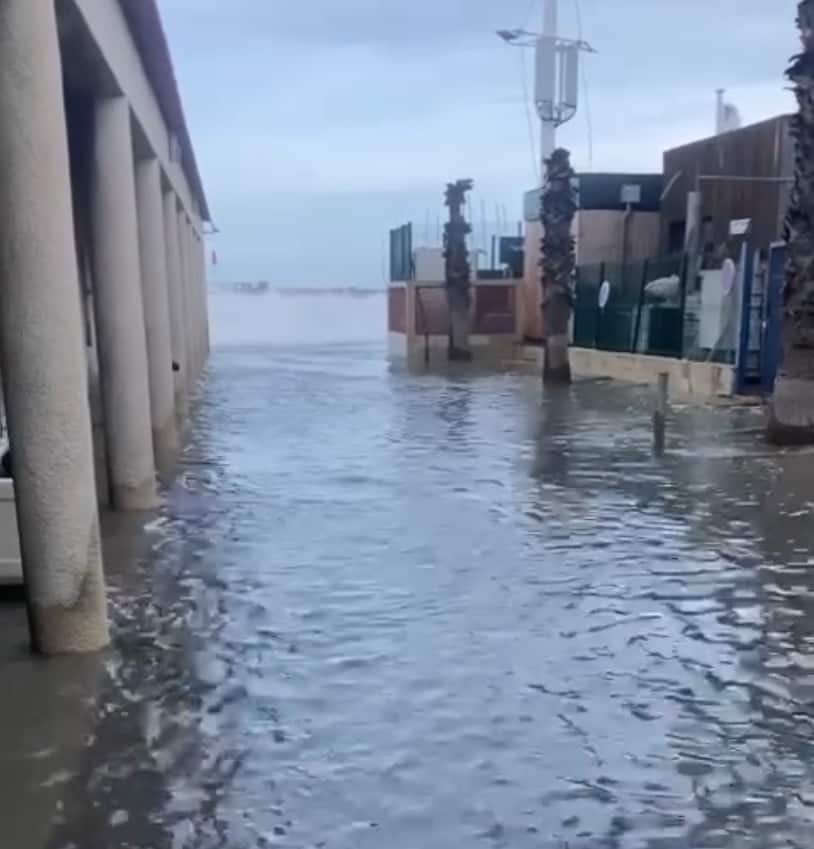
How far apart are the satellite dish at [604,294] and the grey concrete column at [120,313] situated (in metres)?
17.4

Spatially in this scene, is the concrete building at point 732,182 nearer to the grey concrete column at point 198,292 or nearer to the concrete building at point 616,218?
the concrete building at point 616,218

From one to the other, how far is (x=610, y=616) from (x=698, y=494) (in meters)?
4.23

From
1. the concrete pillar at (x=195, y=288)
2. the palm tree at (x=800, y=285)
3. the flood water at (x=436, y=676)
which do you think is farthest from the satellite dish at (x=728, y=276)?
the concrete pillar at (x=195, y=288)

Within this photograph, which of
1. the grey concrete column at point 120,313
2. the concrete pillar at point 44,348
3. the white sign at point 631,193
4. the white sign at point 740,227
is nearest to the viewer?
the concrete pillar at point 44,348

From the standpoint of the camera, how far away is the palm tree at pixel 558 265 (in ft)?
76.3

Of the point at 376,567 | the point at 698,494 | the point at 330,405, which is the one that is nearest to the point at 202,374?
the point at 330,405

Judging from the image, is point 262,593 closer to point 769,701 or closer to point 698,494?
point 769,701

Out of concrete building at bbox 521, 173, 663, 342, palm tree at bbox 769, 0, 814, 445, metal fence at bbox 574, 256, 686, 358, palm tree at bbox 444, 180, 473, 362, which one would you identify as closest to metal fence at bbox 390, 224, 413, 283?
palm tree at bbox 444, 180, 473, 362

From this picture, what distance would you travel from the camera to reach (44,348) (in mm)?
5355

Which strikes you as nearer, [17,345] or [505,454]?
[17,345]

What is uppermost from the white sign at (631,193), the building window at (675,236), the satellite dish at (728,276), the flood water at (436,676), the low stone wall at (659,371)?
the white sign at (631,193)

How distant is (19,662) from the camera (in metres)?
5.56

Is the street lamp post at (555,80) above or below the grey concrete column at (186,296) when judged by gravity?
above

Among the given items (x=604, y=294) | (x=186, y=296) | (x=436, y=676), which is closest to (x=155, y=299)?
(x=436, y=676)
